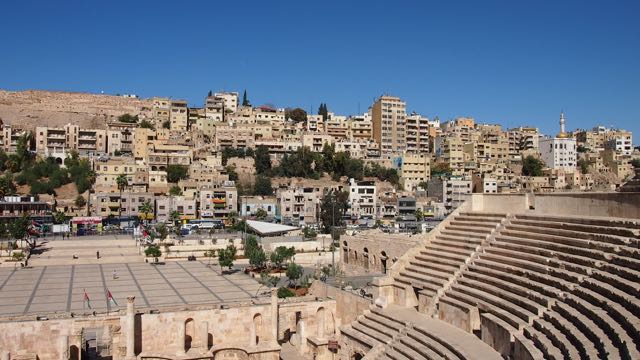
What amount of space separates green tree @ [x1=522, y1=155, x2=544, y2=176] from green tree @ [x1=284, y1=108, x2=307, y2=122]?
42090 millimetres

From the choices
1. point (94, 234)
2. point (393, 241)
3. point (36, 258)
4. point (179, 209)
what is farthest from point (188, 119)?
point (393, 241)

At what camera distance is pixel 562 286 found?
16141 mm

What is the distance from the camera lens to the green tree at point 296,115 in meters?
120

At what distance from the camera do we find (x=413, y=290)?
22.7m

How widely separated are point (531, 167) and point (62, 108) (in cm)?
8545

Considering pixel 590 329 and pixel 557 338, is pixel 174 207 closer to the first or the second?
pixel 557 338

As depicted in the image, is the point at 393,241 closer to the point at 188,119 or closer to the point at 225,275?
the point at 225,275

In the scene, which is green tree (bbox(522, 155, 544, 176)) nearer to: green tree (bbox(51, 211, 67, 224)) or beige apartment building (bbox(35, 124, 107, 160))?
beige apartment building (bbox(35, 124, 107, 160))

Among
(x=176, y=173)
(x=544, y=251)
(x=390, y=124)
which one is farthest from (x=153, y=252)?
(x=390, y=124)

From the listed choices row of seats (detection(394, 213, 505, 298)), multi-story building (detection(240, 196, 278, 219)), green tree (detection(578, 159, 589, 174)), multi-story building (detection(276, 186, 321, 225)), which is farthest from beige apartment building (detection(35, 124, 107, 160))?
row of seats (detection(394, 213, 505, 298))

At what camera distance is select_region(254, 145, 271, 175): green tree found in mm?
90312

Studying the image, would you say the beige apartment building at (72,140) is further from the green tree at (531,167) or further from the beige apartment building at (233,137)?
the green tree at (531,167)

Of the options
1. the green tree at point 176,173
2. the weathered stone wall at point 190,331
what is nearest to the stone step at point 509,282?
the weathered stone wall at point 190,331

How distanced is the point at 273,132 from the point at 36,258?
58.8 metres
